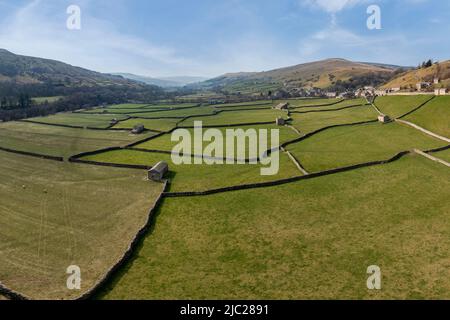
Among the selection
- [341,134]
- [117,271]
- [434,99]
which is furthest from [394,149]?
[117,271]

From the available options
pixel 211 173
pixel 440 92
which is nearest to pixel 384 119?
pixel 440 92

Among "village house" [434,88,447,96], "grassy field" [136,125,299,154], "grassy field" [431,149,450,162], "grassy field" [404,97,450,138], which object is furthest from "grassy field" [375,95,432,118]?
"grassy field" [431,149,450,162]

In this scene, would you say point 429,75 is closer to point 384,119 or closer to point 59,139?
point 384,119

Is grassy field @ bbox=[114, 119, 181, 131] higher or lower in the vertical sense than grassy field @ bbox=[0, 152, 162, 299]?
higher

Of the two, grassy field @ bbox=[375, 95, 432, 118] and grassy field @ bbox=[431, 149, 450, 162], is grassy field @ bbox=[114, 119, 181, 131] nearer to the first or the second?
grassy field @ bbox=[375, 95, 432, 118]

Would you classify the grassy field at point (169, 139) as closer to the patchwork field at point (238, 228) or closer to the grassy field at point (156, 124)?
the patchwork field at point (238, 228)

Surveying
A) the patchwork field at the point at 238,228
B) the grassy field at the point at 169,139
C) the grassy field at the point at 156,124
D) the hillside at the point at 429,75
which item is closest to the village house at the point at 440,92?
the hillside at the point at 429,75

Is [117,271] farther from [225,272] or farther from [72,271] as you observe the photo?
[225,272]
